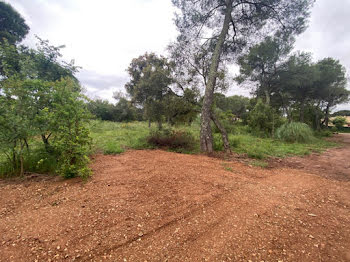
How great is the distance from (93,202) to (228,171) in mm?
2849

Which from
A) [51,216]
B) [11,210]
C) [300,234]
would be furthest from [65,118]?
[300,234]

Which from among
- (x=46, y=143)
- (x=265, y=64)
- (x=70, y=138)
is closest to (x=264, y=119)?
(x=265, y=64)

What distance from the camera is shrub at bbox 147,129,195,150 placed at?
5945 mm

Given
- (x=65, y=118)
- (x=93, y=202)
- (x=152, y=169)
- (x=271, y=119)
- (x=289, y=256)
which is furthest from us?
(x=271, y=119)

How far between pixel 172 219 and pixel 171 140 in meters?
4.35

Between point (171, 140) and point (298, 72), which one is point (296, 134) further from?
point (171, 140)

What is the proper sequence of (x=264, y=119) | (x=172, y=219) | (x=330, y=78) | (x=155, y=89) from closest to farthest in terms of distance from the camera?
(x=172, y=219)
(x=155, y=89)
(x=264, y=119)
(x=330, y=78)

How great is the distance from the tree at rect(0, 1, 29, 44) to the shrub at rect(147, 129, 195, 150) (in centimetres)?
1596

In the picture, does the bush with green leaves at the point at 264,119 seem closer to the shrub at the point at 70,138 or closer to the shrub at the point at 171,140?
the shrub at the point at 171,140

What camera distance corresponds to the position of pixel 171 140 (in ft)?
19.7

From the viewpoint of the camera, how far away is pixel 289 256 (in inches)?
49.6

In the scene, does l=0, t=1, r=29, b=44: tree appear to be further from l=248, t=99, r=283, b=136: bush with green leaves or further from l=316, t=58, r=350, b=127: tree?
l=316, t=58, r=350, b=127: tree

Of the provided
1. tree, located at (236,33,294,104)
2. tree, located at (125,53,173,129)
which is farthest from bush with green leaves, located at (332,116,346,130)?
tree, located at (125,53,173,129)

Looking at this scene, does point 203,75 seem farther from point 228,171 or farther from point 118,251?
point 118,251
